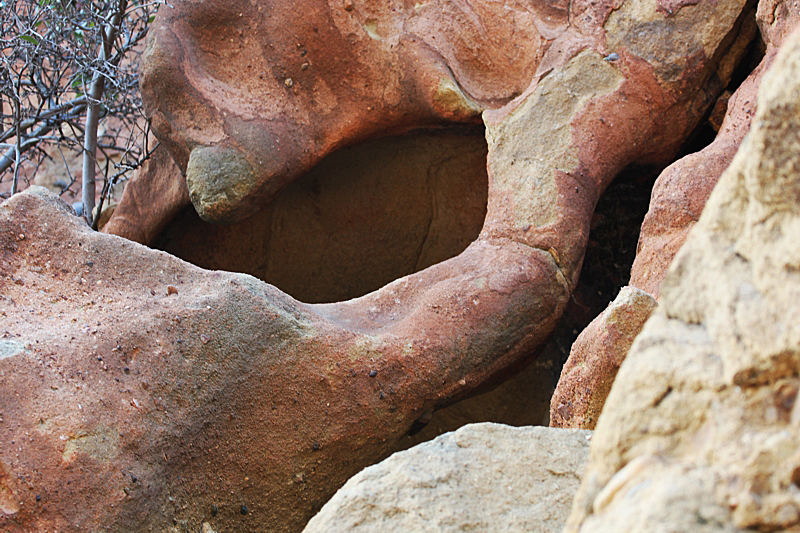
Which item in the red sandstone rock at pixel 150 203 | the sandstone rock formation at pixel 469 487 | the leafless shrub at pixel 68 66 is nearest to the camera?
the sandstone rock formation at pixel 469 487

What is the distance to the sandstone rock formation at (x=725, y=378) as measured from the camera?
0.63 m

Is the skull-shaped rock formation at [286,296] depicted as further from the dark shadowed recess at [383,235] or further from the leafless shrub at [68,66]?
the leafless shrub at [68,66]

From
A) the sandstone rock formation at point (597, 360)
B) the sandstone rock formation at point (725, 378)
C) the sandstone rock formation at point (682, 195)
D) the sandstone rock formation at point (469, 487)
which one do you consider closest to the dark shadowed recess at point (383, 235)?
the sandstone rock formation at point (682, 195)

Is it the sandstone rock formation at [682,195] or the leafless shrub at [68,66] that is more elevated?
the leafless shrub at [68,66]

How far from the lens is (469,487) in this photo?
1.02 metres

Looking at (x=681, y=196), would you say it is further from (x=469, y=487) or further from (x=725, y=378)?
(x=725, y=378)

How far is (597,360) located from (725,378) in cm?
92

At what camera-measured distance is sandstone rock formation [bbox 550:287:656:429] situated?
1.54 meters

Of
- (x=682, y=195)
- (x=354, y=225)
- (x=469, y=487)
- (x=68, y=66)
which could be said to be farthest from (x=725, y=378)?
(x=68, y=66)

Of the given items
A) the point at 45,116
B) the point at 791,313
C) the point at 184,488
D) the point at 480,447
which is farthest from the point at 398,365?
the point at 45,116

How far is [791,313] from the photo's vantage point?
0.65 metres

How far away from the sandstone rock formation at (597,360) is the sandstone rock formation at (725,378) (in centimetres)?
78

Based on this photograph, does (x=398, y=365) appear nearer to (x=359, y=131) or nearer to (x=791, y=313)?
(x=359, y=131)

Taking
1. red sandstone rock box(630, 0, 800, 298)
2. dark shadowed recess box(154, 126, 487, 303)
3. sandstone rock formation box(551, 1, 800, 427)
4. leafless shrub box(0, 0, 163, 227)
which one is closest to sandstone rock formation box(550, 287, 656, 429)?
sandstone rock formation box(551, 1, 800, 427)
